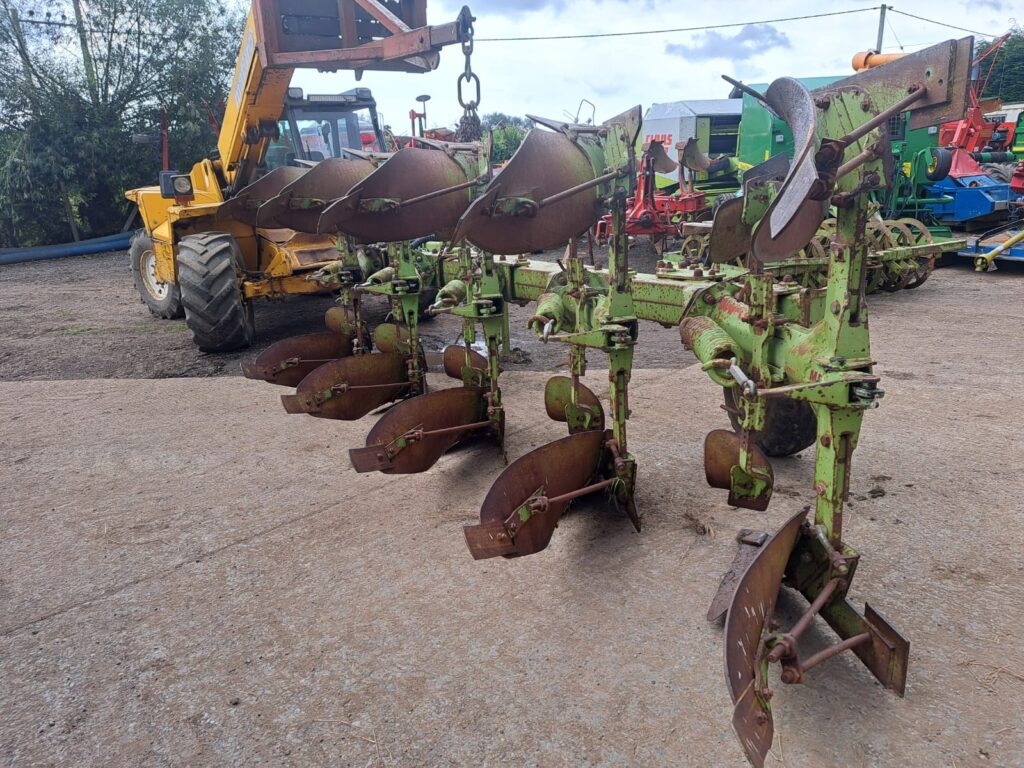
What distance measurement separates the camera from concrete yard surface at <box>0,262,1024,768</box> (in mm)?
1924

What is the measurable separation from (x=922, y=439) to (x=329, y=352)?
140 inches

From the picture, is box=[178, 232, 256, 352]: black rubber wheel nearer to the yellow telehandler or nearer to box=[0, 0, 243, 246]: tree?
the yellow telehandler

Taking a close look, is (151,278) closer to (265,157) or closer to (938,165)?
(265,157)

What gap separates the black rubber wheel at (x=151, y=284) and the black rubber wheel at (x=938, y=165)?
28.8ft

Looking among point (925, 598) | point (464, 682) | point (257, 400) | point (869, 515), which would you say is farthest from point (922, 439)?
point (257, 400)

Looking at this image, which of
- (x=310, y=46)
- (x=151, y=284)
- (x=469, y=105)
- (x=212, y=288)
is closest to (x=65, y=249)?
(x=151, y=284)

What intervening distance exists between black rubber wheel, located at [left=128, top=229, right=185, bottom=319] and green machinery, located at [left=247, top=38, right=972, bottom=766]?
4.18 m

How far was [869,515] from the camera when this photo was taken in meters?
2.96

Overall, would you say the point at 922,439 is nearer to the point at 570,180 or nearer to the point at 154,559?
the point at 570,180

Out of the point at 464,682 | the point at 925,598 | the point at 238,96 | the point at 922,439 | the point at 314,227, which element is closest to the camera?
the point at 464,682

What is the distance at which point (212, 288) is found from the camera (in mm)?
5621

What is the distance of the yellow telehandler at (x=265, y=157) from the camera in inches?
180

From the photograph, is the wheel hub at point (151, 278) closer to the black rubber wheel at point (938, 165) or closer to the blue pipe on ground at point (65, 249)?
the blue pipe on ground at point (65, 249)

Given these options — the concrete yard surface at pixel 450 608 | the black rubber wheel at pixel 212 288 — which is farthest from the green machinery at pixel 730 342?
the black rubber wheel at pixel 212 288
